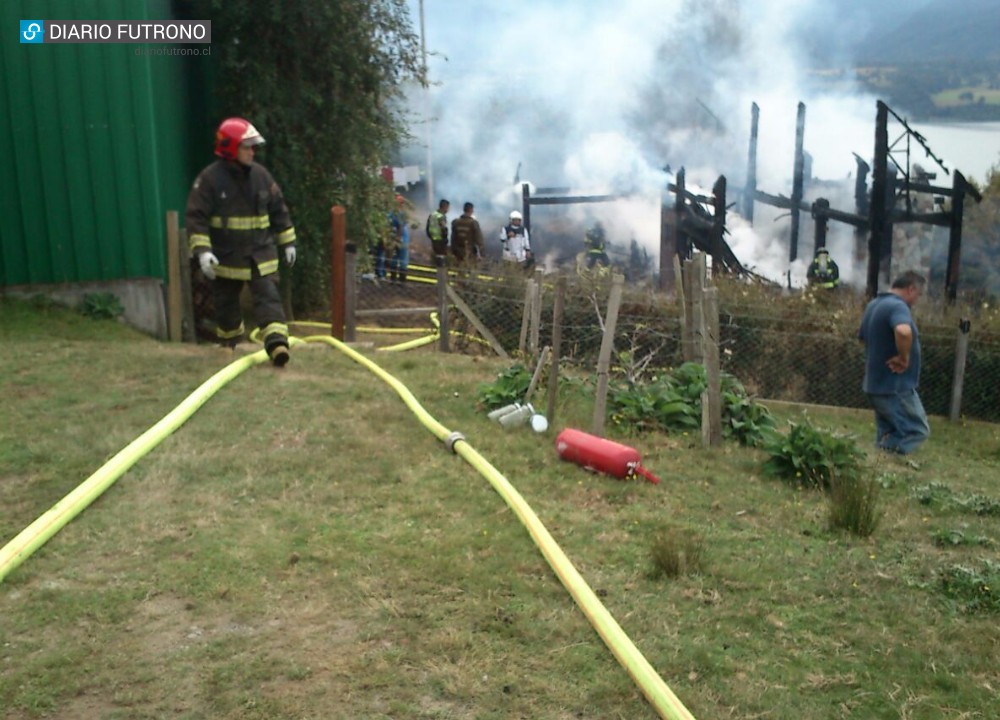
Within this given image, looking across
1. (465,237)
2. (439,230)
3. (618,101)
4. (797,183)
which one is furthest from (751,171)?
(465,237)

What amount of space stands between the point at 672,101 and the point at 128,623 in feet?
95.2

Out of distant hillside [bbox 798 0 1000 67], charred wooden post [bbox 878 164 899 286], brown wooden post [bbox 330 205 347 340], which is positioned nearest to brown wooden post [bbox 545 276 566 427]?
brown wooden post [bbox 330 205 347 340]

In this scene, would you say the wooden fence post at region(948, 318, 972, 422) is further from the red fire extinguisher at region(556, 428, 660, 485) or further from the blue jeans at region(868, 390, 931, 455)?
the red fire extinguisher at region(556, 428, 660, 485)

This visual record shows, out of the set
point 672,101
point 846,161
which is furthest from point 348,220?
point 672,101

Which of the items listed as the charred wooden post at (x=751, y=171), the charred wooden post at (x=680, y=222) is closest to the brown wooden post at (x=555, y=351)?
the charred wooden post at (x=680, y=222)

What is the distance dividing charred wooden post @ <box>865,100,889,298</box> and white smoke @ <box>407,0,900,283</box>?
3902 mm

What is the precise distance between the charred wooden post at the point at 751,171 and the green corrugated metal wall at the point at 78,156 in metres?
18.9

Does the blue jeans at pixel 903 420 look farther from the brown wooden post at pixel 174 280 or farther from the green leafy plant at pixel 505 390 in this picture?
the brown wooden post at pixel 174 280

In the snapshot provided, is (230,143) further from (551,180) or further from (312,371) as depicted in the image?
(551,180)

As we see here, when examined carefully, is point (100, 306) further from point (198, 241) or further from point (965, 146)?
point (965, 146)

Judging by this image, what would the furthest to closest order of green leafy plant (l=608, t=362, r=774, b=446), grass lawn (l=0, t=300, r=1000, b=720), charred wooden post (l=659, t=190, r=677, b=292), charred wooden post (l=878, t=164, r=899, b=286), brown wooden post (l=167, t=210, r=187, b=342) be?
1. charred wooden post (l=659, t=190, r=677, b=292)
2. charred wooden post (l=878, t=164, r=899, b=286)
3. brown wooden post (l=167, t=210, r=187, b=342)
4. green leafy plant (l=608, t=362, r=774, b=446)
5. grass lawn (l=0, t=300, r=1000, b=720)

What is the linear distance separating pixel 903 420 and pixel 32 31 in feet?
28.3

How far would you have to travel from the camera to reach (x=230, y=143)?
7.21m

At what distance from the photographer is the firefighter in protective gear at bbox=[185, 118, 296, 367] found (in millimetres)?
7250
